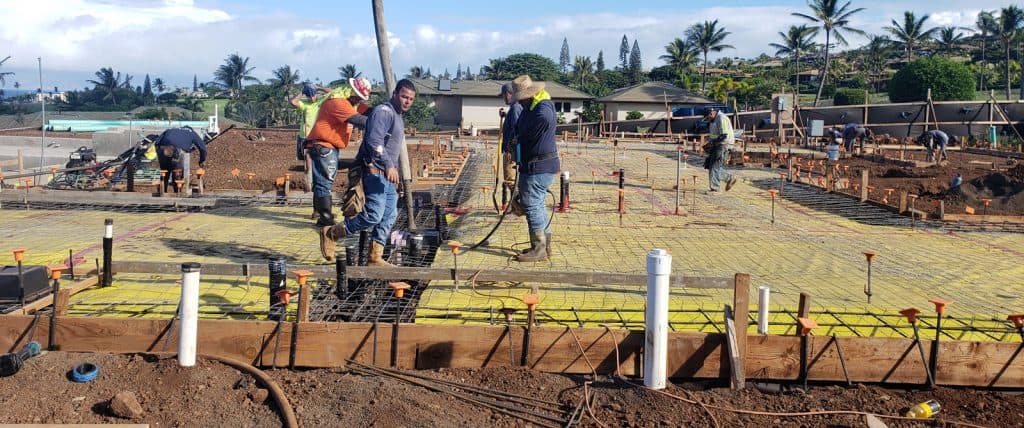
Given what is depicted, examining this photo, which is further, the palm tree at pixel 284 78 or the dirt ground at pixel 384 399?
the palm tree at pixel 284 78

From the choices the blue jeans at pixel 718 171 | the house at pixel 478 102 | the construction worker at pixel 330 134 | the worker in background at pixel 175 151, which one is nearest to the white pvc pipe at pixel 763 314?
the construction worker at pixel 330 134

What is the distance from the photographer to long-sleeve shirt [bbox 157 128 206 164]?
9617 millimetres

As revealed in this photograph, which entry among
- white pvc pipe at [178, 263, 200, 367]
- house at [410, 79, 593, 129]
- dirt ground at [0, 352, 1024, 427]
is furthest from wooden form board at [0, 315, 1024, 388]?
house at [410, 79, 593, 129]

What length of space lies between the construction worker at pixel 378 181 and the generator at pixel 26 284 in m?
1.62

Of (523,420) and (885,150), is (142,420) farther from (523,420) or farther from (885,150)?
(885,150)

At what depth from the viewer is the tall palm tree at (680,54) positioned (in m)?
51.3

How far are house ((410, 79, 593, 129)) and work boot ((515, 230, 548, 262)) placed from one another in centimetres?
3380

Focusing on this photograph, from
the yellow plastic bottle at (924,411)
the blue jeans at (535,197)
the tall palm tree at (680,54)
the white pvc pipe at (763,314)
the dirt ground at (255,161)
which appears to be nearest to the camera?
the yellow plastic bottle at (924,411)

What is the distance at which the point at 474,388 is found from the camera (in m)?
3.50

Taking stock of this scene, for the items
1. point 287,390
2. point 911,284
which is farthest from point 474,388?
point 911,284

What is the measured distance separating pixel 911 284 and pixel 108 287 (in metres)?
5.14

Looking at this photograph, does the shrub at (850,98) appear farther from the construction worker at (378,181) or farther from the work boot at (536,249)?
the construction worker at (378,181)

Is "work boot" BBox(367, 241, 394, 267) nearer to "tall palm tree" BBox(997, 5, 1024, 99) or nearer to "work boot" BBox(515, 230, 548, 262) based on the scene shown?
"work boot" BBox(515, 230, 548, 262)

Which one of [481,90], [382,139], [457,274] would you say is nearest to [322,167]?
[382,139]
